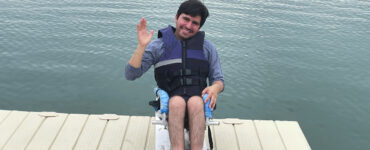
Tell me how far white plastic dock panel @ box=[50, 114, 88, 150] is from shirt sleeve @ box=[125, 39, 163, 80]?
172 centimetres

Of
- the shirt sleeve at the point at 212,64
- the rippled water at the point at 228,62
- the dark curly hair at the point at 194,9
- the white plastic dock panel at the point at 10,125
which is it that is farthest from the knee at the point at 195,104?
the rippled water at the point at 228,62

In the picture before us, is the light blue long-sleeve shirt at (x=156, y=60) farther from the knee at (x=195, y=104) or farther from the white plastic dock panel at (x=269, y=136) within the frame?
the white plastic dock panel at (x=269, y=136)

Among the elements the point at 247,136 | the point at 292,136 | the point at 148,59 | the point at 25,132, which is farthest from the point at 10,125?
the point at 292,136

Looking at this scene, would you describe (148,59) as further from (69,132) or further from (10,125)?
(10,125)

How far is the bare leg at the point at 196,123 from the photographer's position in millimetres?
4160

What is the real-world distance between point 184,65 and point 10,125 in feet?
11.2

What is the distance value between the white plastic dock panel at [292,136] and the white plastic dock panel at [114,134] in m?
2.78

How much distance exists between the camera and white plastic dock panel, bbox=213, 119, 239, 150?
549 cm

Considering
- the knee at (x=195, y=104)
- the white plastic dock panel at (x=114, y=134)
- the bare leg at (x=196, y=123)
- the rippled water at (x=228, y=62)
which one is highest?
the knee at (x=195, y=104)

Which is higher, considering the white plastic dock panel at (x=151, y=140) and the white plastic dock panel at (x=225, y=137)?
the white plastic dock panel at (x=151, y=140)

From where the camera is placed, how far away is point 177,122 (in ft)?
13.7

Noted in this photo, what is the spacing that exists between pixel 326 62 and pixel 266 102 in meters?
4.27

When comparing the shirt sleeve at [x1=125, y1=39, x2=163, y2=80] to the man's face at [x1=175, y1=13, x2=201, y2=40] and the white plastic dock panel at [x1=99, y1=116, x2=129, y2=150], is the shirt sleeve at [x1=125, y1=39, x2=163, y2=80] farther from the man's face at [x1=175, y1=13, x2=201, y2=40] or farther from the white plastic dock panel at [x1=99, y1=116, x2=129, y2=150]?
the white plastic dock panel at [x1=99, y1=116, x2=129, y2=150]

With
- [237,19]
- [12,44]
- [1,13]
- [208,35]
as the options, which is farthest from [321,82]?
[1,13]
